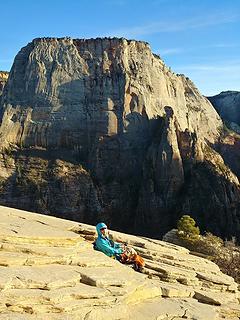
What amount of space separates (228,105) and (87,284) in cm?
10284

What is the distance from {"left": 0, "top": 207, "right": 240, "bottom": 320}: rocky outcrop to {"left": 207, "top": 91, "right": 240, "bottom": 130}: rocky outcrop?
304ft

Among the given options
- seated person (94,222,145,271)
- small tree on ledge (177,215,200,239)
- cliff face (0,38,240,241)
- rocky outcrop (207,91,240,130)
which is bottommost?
small tree on ledge (177,215,200,239)

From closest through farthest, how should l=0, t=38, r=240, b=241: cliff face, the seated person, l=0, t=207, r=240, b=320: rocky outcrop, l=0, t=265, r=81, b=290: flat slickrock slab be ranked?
l=0, t=207, r=240, b=320: rocky outcrop, l=0, t=265, r=81, b=290: flat slickrock slab, the seated person, l=0, t=38, r=240, b=241: cliff face

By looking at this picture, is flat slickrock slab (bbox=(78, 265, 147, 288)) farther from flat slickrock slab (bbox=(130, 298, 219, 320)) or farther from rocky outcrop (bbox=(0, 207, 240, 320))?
flat slickrock slab (bbox=(130, 298, 219, 320))

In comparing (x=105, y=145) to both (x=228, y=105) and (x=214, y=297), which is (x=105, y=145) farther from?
(x=228, y=105)

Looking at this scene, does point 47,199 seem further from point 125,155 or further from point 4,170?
point 125,155

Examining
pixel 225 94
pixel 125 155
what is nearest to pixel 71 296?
pixel 125 155

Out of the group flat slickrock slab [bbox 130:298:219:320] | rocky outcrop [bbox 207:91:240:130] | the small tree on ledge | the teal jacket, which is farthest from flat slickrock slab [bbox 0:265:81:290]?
rocky outcrop [bbox 207:91:240:130]

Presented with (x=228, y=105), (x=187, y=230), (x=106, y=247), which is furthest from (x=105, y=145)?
(x=228, y=105)

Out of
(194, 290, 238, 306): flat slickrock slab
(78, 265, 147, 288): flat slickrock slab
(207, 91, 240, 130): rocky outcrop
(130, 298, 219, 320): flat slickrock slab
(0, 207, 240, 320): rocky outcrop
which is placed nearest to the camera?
(0, 207, 240, 320): rocky outcrop

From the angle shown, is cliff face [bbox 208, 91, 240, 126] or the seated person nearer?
the seated person

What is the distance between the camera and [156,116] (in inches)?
2500

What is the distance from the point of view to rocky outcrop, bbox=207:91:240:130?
110m

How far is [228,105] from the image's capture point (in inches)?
4409
